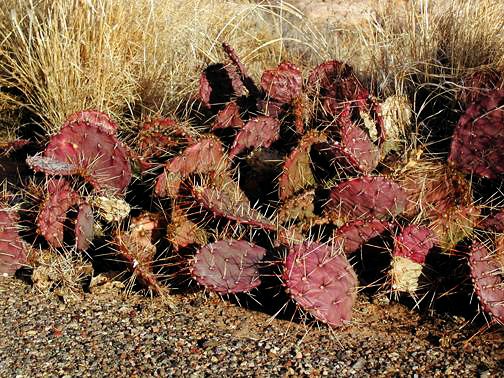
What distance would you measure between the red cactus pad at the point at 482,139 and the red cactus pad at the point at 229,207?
43.3 inches

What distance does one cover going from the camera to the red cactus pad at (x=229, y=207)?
388 cm

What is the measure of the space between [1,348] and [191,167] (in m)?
1.38

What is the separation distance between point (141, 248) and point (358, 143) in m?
1.24

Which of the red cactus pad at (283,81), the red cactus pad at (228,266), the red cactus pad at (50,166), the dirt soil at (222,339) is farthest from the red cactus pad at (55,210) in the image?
the red cactus pad at (283,81)

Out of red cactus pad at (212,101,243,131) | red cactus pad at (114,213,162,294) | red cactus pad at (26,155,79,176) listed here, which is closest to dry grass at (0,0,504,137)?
red cactus pad at (212,101,243,131)

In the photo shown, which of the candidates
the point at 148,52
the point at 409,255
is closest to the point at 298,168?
the point at 409,255

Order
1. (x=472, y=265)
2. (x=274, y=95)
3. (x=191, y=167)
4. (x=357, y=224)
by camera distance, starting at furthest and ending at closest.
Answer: (x=274, y=95) < (x=191, y=167) < (x=357, y=224) < (x=472, y=265)

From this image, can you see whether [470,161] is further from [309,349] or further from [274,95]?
[309,349]

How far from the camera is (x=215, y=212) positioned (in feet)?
12.7

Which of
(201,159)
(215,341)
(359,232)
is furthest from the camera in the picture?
(201,159)

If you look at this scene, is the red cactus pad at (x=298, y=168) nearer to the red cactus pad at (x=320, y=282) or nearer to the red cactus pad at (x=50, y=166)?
the red cactus pad at (x=320, y=282)

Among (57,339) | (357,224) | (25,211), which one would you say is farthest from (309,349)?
(25,211)

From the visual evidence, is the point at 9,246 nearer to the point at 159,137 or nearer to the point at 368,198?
the point at 159,137

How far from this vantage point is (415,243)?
3.88 m
